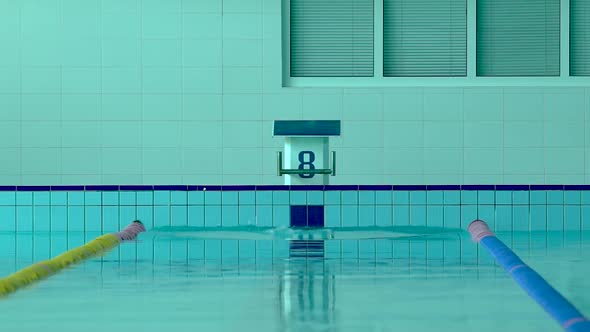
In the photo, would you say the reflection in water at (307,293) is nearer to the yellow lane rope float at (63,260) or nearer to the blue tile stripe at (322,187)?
the yellow lane rope float at (63,260)

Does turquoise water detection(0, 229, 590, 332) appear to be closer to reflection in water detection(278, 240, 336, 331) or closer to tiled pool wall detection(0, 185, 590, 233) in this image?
reflection in water detection(278, 240, 336, 331)

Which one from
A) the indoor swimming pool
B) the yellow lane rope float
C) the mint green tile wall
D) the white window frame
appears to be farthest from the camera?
the white window frame

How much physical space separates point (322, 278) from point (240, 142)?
372 centimetres

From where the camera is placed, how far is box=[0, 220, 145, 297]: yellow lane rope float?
4784mm

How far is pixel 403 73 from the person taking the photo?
29.2 feet

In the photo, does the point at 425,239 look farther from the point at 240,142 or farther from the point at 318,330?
the point at 318,330

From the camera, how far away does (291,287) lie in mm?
4738

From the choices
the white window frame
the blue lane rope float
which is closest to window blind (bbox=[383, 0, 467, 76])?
the white window frame

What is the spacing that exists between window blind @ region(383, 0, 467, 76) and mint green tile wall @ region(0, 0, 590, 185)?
28 cm

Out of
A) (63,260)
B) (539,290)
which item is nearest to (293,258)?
(63,260)

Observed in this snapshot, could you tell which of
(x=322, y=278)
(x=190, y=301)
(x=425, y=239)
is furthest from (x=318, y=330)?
(x=425, y=239)

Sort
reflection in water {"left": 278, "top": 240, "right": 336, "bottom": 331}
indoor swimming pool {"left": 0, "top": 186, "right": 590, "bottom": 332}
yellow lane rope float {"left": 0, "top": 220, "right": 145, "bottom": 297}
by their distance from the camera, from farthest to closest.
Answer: yellow lane rope float {"left": 0, "top": 220, "right": 145, "bottom": 297}
indoor swimming pool {"left": 0, "top": 186, "right": 590, "bottom": 332}
reflection in water {"left": 278, "top": 240, "right": 336, "bottom": 331}

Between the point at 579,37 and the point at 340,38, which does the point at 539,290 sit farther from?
the point at 579,37

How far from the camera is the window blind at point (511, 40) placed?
29.3ft
